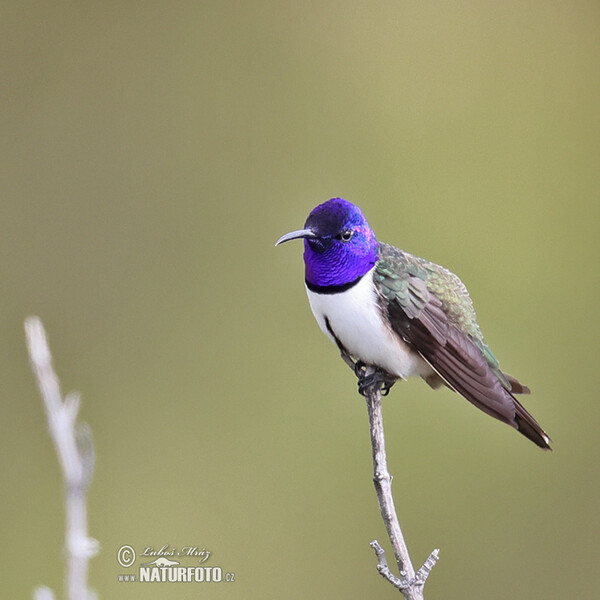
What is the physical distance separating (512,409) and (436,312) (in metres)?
0.23

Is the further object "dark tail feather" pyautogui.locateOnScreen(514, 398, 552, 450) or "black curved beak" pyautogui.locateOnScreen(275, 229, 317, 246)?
"dark tail feather" pyautogui.locateOnScreen(514, 398, 552, 450)

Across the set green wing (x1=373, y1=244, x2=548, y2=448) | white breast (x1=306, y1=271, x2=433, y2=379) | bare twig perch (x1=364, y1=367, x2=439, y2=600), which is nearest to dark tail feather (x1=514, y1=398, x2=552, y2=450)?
green wing (x1=373, y1=244, x2=548, y2=448)

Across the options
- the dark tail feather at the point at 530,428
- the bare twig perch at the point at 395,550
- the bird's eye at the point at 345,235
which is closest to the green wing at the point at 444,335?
the dark tail feather at the point at 530,428

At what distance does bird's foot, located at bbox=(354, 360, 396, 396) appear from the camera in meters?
1.58

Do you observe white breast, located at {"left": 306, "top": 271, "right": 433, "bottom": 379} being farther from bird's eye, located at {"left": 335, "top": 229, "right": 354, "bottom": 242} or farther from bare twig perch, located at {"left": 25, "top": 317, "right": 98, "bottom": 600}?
bare twig perch, located at {"left": 25, "top": 317, "right": 98, "bottom": 600}

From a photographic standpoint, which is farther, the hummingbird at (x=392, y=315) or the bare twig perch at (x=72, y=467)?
the hummingbird at (x=392, y=315)

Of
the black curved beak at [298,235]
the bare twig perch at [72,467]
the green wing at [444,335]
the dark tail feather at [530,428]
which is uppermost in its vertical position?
the black curved beak at [298,235]

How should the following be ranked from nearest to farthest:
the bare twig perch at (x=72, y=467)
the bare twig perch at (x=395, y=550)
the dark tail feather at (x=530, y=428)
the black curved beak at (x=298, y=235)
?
the bare twig perch at (x=72, y=467) < the bare twig perch at (x=395, y=550) < the black curved beak at (x=298, y=235) < the dark tail feather at (x=530, y=428)

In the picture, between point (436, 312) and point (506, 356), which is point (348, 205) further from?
point (506, 356)

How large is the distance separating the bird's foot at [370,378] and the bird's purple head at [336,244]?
206 millimetres

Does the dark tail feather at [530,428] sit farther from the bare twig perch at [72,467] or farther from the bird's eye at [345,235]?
the bare twig perch at [72,467]

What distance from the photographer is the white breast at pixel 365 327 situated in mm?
1544

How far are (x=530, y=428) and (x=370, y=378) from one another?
1.03 feet

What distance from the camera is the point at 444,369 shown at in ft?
5.04
